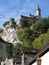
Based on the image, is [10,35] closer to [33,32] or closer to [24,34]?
[24,34]

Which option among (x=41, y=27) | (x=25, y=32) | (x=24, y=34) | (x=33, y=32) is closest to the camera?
(x=24, y=34)

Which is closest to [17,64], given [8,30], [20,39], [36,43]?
[36,43]

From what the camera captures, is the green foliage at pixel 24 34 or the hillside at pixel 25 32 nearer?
the hillside at pixel 25 32

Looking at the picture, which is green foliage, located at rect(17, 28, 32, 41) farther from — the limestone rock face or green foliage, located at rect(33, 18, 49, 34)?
green foliage, located at rect(33, 18, 49, 34)

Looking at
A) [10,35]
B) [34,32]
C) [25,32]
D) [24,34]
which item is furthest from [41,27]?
[10,35]

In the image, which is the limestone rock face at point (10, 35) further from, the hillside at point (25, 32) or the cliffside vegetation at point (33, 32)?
the cliffside vegetation at point (33, 32)

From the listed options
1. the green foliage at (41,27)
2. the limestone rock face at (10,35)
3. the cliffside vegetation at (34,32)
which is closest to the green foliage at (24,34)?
the cliffside vegetation at (34,32)

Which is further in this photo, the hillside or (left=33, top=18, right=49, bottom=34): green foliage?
(left=33, top=18, right=49, bottom=34): green foliage

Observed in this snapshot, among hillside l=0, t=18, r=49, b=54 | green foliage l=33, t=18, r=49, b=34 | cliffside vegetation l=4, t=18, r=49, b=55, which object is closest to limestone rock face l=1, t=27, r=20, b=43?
hillside l=0, t=18, r=49, b=54

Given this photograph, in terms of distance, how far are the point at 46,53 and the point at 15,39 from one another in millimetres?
121460

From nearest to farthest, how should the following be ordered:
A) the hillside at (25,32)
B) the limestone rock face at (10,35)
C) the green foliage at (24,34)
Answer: the hillside at (25,32), the green foliage at (24,34), the limestone rock face at (10,35)

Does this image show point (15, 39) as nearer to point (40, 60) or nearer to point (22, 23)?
point (22, 23)

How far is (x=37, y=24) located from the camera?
508 feet

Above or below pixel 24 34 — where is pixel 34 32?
above
